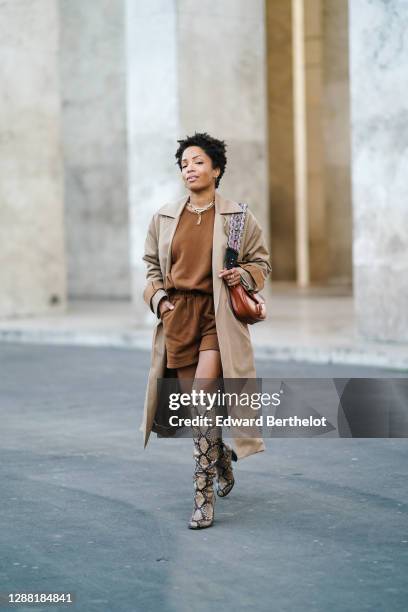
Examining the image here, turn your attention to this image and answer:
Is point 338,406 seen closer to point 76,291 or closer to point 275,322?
point 275,322

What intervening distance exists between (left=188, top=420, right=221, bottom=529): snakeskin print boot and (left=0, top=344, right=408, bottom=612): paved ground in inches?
3.2

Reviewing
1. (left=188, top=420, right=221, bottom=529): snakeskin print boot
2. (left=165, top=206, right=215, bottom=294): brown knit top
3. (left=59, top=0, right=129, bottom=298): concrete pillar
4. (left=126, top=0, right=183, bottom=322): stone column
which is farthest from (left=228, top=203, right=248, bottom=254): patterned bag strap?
(left=59, top=0, right=129, bottom=298): concrete pillar

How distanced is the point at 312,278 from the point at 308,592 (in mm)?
24600

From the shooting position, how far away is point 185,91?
685 inches

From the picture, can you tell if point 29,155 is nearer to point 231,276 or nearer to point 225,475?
point 225,475

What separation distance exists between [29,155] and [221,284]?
14.4 metres

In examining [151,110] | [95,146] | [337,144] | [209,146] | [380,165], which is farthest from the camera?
[337,144]

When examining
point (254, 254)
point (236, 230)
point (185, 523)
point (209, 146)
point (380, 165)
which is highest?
point (209, 146)

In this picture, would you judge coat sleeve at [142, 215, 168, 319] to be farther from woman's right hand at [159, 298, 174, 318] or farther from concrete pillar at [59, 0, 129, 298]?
concrete pillar at [59, 0, 129, 298]

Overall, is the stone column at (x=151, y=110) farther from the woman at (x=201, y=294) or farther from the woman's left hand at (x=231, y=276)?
the woman's left hand at (x=231, y=276)

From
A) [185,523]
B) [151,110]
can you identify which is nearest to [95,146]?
[151,110]

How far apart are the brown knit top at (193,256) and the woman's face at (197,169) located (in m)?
0.17

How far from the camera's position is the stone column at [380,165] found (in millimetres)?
14312

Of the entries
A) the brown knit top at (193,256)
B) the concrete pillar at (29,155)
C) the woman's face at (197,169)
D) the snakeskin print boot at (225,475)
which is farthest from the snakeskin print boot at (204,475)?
the concrete pillar at (29,155)
